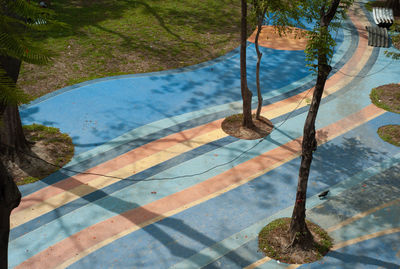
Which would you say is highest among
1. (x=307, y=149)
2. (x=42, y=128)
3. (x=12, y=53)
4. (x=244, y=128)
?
(x=12, y=53)

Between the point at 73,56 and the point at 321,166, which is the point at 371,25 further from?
the point at 73,56

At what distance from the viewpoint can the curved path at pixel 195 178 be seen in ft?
30.0

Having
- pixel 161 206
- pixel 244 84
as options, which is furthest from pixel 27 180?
pixel 244 84

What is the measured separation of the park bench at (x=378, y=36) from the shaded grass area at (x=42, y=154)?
14.4 m

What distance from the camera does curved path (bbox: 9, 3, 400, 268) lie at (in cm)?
914

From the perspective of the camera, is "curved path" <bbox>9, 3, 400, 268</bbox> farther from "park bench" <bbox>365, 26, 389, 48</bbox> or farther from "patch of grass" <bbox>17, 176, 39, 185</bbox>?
"park bench" <bbox>365, 26, 389, 48</bbox>

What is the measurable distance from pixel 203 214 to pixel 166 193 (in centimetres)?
123

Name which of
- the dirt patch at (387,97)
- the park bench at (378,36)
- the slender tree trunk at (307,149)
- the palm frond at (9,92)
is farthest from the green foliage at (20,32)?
the park bench at (378,36)

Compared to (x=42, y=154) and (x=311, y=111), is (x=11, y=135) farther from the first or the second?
(x=311, y=111)

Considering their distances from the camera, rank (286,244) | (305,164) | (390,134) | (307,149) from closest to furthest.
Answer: (307,149) < (305,164) < (286,244) < (390,134)

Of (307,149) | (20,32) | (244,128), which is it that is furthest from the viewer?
(244,128)

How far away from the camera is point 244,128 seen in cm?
1338

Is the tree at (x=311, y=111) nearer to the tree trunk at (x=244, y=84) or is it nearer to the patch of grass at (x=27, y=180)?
the tree trunk at (x=244, y=84)

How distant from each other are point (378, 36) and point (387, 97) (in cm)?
591
